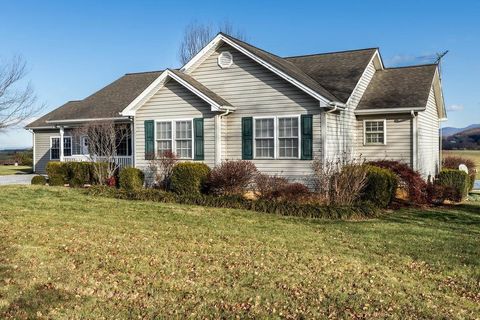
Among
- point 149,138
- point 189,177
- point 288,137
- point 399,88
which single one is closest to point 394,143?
point 399,88

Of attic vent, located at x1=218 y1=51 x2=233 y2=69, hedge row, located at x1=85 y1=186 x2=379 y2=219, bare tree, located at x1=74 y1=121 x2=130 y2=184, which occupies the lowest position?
hedge row, located at x1=85 y1=186 x2=379 y2=219

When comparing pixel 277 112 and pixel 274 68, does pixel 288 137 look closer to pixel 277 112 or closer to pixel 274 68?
pixel 277 112

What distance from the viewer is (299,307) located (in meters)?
5.51

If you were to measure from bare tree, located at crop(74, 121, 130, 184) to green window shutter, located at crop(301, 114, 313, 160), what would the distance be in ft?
28.5

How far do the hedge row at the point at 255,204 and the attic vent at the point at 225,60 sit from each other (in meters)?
5.51

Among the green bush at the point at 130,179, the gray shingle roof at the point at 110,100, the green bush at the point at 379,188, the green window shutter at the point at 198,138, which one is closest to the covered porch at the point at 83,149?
the gray shingle roof at the point at 110,100

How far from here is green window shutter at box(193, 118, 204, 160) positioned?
17.3 metres

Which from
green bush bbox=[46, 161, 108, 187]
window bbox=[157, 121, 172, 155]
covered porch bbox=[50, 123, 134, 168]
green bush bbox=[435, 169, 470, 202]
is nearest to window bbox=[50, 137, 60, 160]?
covered porch bbox=[50, 123, 134, 168]

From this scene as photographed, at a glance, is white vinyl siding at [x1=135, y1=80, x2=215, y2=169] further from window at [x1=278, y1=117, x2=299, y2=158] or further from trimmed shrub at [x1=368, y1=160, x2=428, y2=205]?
trimmed shrub at [x1=368, y1=160, x2=428, y2=205]

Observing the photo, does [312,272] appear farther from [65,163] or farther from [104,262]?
[65,163]

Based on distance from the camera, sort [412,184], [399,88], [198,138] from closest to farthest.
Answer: [412,184], [198,138], [399,88]

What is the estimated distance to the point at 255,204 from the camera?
13.5 m

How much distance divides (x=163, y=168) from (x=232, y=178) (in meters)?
3.76

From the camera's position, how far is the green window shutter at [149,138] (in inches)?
716
